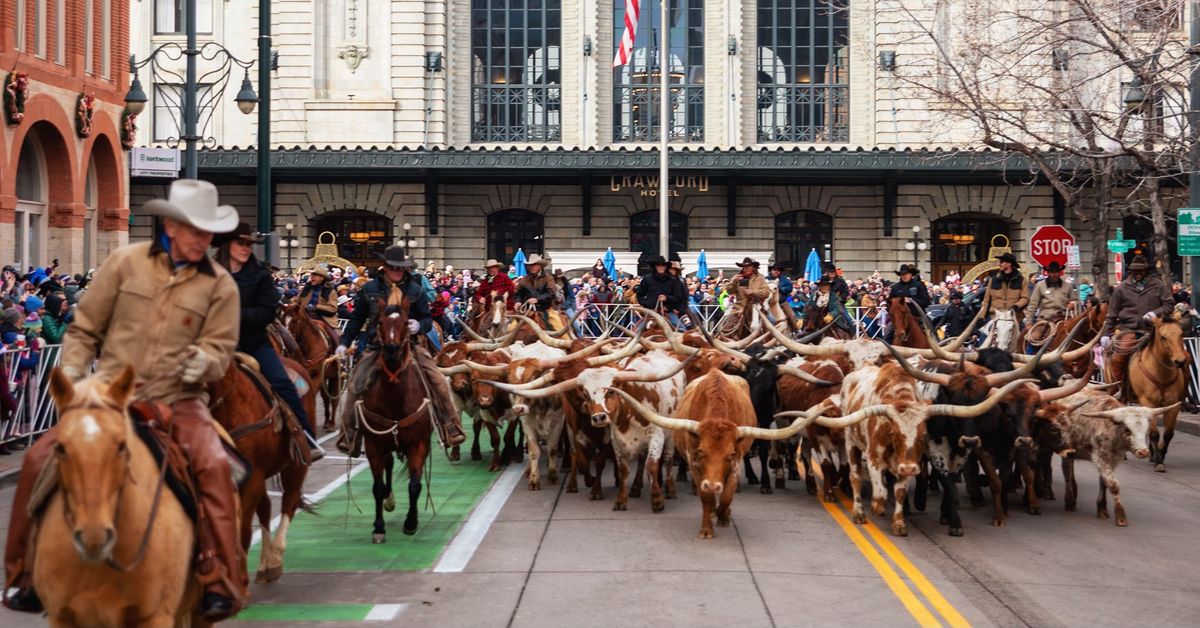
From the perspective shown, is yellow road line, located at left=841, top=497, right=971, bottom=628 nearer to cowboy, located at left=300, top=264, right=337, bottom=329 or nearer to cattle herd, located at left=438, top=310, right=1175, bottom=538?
cattle herd, located at left=438, top=310, right=1175, bottom=538

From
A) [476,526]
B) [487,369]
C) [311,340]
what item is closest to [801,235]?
[311,340]

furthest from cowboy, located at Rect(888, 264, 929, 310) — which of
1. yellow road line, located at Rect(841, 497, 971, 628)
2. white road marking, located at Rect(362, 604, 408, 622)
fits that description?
white road marking, located at Rect(362, 604, 408, 622)

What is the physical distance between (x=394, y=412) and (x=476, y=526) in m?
1.42

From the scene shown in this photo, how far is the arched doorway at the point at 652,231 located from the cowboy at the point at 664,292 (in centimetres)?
2831

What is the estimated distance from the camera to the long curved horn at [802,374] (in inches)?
556

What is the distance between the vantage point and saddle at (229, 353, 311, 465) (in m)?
8.66

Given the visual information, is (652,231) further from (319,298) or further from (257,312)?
(257,312)

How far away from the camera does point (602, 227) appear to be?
49469 mm

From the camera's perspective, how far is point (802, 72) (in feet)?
166

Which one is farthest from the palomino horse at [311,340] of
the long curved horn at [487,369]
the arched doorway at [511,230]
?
the arched doorway at [511,230]

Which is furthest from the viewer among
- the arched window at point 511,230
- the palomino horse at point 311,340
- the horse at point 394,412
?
the arched window at point 511,230

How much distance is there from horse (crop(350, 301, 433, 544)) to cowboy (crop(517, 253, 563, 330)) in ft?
27.8

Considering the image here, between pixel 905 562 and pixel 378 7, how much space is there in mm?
40814

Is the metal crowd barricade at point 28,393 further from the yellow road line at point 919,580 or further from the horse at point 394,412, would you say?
the yellow road line at point 919,580
